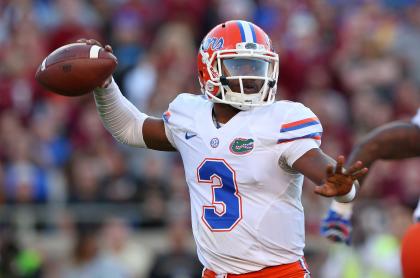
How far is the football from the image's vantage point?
5.02 metres

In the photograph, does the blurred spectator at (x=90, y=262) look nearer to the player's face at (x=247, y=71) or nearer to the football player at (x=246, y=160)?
the football player at (x=246, y=160)

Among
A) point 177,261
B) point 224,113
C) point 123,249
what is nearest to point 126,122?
point 224,113

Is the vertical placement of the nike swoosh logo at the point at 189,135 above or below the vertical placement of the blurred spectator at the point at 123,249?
above

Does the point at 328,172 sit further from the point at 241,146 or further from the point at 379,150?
the point at 379,150

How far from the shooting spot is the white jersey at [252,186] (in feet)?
15.1

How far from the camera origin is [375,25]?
1139 centimetres

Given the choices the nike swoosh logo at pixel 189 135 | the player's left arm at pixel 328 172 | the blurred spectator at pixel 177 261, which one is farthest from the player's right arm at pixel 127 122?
the blurred spectator at pixel 177 261

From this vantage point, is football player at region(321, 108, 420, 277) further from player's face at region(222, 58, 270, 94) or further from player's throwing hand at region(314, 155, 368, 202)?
player's throwing hand at region(314, 155, 368, 202)

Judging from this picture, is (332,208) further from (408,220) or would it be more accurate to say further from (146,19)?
(146,19)

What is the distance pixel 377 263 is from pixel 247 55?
4320mm

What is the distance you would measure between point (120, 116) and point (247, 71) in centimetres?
79

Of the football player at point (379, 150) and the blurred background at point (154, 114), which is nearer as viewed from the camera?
the football player at point (379, 150)

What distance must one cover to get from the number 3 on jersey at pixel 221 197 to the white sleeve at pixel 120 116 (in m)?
0.57

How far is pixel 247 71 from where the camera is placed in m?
4.75
